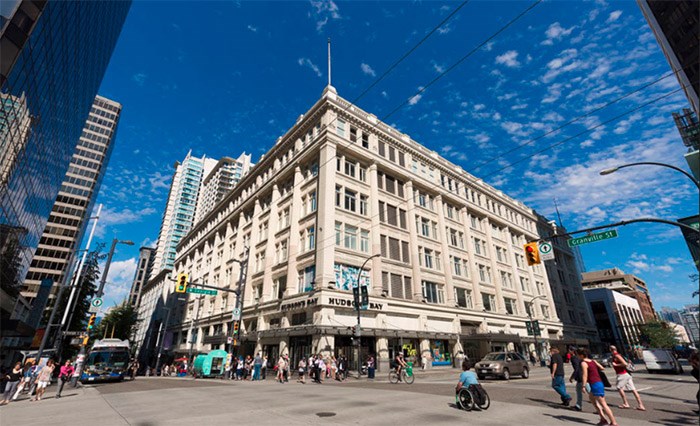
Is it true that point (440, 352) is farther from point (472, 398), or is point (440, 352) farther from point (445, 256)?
point (472, 398)

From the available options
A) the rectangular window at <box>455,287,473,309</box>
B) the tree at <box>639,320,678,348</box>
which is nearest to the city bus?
the rectangular window at <box>455,287,473,309</box>

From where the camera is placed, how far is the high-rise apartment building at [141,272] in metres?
130

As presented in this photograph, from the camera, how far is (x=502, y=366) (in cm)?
2095

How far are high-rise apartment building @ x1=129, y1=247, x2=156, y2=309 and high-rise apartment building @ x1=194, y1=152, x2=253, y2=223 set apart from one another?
33908 millimetres

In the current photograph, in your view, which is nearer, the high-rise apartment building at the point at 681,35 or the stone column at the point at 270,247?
the high-rise apartment building at the point at 681,35

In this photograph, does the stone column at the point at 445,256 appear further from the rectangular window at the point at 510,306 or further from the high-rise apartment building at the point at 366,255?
the rectangular window at the point at 510,306

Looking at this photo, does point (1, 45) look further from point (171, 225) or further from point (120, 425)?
point (171, 225)

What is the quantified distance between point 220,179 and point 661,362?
113898mm

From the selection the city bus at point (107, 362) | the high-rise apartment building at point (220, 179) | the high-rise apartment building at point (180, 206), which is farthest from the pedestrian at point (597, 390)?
the high-rise apartment building at point (180, 206)

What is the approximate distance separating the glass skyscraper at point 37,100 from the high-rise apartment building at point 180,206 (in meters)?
79.9

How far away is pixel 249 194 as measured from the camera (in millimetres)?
49375

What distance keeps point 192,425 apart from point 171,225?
131212 mm

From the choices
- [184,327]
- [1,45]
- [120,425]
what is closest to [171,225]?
[184,327]

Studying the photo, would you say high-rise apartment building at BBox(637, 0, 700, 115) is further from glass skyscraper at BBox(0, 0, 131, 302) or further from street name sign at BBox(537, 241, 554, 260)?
glass skyscraper at BBox(0, 0, 131, 302)
